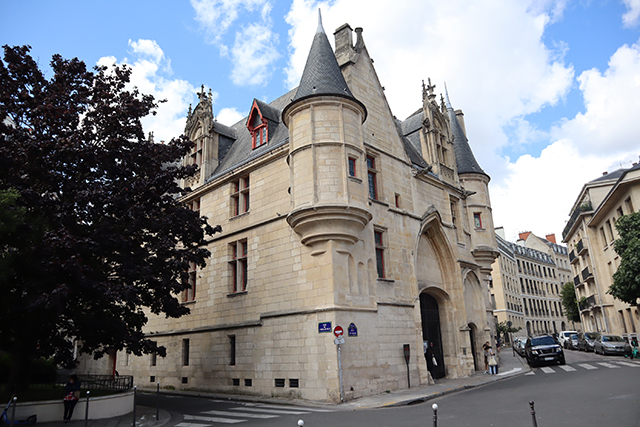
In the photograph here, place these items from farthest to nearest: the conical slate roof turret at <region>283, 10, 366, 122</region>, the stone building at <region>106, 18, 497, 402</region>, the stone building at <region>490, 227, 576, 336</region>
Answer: the stone building at <region>490, 227, 576, 336</region>, the conical slate roof turret at <region>283, 10, 366, 122</region>, the stone building at <region>106, 18, 497, 402</region>

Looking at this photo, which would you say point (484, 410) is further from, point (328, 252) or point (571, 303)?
point (571, 303)

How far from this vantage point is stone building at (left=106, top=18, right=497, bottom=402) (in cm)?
1581

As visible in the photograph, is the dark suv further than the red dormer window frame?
Yes

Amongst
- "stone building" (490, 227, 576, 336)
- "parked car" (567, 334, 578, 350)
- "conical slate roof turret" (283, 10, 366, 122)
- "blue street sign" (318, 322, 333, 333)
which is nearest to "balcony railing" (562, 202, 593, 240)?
"stone building" (490, 227, 576, 336)

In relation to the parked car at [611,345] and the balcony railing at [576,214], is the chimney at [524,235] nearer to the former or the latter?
the balcony railing at [576,214]

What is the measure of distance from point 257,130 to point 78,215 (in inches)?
415

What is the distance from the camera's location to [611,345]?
28984 millimetres

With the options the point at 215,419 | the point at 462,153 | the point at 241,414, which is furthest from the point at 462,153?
the point at 215,419

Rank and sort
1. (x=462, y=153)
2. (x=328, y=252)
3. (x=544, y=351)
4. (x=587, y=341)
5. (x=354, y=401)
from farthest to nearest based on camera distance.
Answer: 1. (x=587, y=341)
2. (x=462, y=153)
3. (x=544, y=351)
4. (x=328, y=252)
5. (x=354, y=401)

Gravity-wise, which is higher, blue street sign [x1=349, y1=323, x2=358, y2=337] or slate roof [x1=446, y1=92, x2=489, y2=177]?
slate roof [x1=446, y1=92, x2=489, y2=177]

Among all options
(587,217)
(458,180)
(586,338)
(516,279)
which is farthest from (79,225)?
(516,279)

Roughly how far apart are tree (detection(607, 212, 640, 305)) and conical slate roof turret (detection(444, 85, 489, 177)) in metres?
8.10

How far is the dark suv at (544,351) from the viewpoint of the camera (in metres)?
24.2

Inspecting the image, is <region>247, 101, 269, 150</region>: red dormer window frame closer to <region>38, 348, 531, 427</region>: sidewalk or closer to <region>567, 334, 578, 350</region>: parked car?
<region>38, 348, 531, 427</region>: sidewalk
